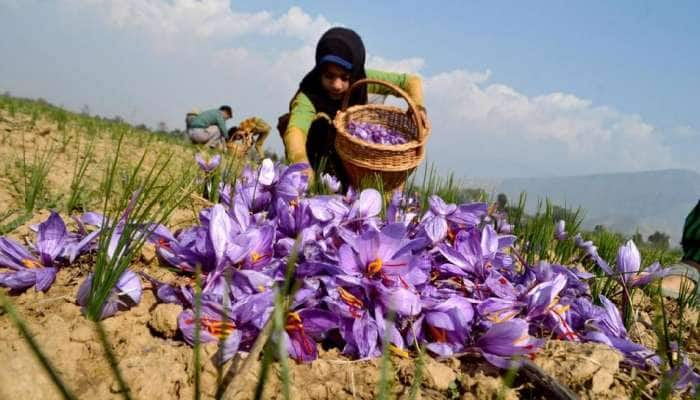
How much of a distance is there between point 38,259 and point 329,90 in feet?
11.4

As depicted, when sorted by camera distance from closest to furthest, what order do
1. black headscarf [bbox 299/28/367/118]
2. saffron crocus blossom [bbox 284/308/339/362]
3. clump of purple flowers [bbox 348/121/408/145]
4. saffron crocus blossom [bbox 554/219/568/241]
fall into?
saffron crocus blossom [bbox 284/308/339/362], saffron crocus blossom [bbox 554/219/568/241], clump of purple flowers [bbox 348/121/408/145], black headscarf [bbox 299/28/367/118]

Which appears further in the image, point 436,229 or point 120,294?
point 436,229

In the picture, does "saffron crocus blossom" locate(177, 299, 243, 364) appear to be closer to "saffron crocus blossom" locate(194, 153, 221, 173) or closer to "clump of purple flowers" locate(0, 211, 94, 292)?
"clump of purple flowers" locate(0, 211, 94, 292)

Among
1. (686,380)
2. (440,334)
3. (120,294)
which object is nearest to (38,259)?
(120,294)

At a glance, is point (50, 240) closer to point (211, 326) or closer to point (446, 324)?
point (211, 326)

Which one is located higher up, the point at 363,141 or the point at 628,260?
the point at 363,141

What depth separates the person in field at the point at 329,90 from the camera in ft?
12.8

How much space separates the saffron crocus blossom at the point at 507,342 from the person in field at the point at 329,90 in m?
2.91

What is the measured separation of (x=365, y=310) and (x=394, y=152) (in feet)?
6.92

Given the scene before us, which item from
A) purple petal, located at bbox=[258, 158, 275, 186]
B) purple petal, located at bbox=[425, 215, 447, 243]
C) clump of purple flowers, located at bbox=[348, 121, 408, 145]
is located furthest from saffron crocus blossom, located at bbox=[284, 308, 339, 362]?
clump of purple flowers, located at bbox=[348, 121, 408, 145]

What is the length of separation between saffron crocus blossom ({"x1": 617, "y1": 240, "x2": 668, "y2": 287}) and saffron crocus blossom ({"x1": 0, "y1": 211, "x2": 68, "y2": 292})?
4.40 feet

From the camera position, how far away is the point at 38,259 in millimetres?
1012

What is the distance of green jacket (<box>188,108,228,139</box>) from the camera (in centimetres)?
980

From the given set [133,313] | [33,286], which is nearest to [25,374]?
[133,313]
